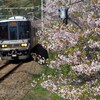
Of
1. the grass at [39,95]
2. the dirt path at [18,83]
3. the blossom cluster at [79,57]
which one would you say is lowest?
the dirt path at [18,83]

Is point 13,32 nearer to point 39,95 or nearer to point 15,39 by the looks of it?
point 15,39

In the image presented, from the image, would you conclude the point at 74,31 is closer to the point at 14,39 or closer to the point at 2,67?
the point at 2,67

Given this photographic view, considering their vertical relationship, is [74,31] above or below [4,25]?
above

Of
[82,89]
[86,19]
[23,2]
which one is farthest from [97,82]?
[23,2]

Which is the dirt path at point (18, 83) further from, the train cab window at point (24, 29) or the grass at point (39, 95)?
the train cab window at point (24, 29)

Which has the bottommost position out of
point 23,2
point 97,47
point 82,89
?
point 23,2

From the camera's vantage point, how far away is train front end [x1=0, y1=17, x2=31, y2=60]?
21.8 m

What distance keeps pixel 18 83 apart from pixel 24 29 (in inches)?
315

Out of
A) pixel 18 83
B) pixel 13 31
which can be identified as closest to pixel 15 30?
pixel 13 31

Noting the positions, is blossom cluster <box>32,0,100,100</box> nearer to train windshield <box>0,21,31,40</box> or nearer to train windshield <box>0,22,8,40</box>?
train windshield <box>0,21,31,40</box>

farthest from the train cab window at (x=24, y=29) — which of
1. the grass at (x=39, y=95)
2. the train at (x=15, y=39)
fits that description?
the grass at (x=39, y=95)

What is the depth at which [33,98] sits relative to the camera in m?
11.7

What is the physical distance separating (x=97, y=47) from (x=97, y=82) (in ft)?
2.43

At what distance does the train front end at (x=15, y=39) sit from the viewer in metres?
21.8
